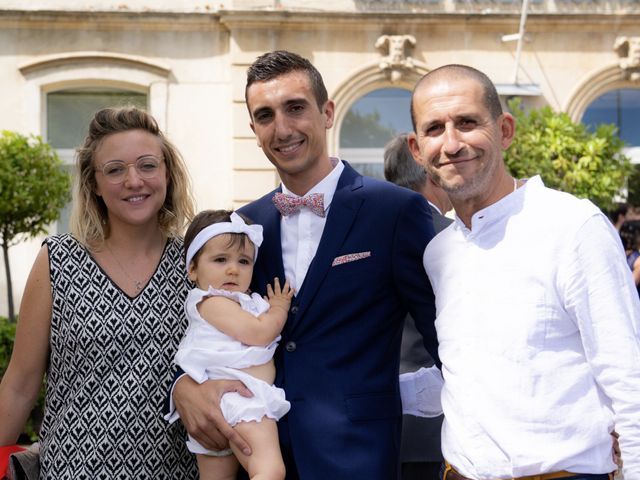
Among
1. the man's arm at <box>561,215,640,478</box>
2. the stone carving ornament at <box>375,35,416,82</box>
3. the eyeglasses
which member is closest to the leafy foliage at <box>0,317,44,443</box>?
the eyeglasses

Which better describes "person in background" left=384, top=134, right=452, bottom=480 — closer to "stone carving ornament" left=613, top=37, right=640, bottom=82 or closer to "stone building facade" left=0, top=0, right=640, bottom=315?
"stone building facade" left=0, top=0, right=640, bottom=315

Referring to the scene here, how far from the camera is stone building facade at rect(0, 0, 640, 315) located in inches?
475

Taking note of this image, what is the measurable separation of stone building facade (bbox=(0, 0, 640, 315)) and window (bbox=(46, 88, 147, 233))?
0.02 m

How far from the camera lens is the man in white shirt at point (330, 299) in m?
2.96

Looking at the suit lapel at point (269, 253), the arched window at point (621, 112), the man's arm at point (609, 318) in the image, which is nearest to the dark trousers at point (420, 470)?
the suit lapel at point (269, 253)

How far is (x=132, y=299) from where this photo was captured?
10.7ft

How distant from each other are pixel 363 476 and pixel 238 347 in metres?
0.62

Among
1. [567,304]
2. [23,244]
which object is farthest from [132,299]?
[23,244]

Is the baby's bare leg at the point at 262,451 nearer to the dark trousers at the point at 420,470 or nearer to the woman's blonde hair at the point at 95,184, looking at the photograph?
the woman's blonde hair at the point at 95,184

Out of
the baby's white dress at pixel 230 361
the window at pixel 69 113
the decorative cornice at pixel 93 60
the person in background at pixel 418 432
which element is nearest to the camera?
the baby's white dress at pixel 230 361

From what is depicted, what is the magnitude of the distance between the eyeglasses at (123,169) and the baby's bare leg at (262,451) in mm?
1008

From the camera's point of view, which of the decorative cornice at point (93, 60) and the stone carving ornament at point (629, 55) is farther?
the stone carving ornament at point (629, 55)

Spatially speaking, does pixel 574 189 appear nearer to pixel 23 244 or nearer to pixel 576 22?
pixel 576 22

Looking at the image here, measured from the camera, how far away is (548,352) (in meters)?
2.42
